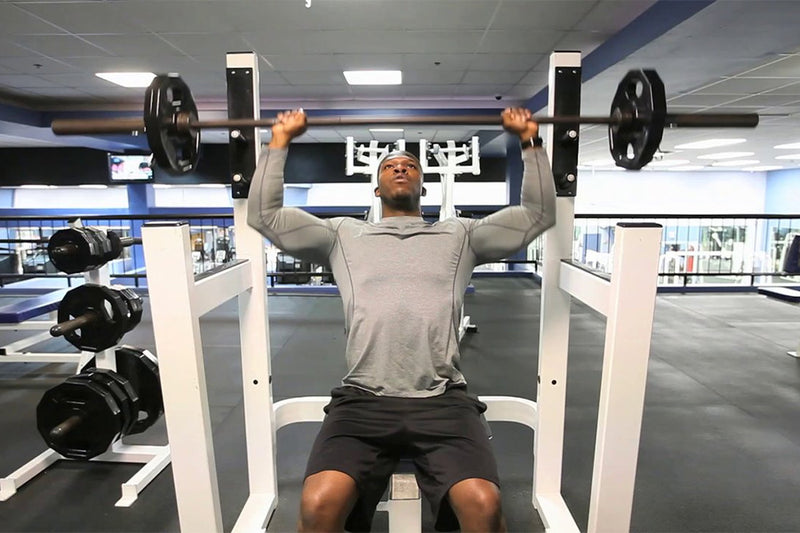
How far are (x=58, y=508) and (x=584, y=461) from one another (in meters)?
1.69

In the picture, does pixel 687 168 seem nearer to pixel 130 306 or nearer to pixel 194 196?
pixel 194 196

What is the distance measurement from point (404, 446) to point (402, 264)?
41 cm

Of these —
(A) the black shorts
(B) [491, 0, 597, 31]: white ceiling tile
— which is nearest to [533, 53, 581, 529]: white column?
(A) the black shorts

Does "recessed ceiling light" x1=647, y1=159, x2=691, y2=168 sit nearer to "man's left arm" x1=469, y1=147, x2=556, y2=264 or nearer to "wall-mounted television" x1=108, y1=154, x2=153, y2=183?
"wall-mounted television" x1=108, y1=154, x2=153, y2=183

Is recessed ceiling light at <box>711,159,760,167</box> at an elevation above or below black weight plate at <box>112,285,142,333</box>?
above

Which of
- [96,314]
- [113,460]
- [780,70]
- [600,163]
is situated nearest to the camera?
[96,314]

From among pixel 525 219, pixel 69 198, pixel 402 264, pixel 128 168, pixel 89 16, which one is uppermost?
pixel 89 16

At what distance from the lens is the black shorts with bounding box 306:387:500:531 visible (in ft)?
3.10

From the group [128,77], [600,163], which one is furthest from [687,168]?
[128,77]

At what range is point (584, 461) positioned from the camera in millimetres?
1700

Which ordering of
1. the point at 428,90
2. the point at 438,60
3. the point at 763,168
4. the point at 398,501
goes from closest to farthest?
the point at 398,501
the point at 438,60
the point at 428,90
the point at 763,168

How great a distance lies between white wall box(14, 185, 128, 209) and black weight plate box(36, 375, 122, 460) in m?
10.1

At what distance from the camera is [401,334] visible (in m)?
1.10

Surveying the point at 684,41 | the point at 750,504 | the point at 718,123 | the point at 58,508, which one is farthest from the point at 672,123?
the point at 684,41
